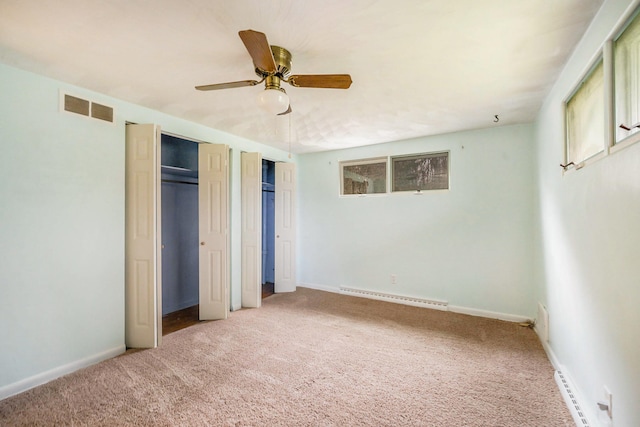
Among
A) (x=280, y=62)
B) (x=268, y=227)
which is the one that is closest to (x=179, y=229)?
(x=268, y=227)

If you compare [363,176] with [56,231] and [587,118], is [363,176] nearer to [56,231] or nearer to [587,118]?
[587,118]

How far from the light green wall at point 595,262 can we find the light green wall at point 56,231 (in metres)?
3.63

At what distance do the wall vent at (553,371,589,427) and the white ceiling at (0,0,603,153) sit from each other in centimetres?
233

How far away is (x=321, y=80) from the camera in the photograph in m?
1.80

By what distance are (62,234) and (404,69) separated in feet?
10.1

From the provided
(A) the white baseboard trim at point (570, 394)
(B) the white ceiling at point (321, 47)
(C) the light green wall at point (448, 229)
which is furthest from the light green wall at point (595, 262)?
(C) the light green wall at point (448, 229)

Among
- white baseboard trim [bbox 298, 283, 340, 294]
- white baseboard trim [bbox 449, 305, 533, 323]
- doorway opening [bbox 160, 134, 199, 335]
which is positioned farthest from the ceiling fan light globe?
white baseboard trim [bbox 298, 283, 340, 294]

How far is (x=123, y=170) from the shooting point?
271cm

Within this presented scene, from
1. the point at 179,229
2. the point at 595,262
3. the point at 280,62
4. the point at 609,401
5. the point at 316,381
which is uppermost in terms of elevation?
the point at 280,62

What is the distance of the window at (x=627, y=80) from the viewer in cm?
119

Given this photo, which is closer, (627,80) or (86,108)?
(627,80)

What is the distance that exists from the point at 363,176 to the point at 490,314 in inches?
102

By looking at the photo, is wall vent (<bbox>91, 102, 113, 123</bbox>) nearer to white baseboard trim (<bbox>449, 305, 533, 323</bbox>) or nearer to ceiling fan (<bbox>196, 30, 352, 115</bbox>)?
ceiling fan (<bbox>196, 30, 352, 115</bbox>)

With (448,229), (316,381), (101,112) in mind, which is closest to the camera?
(316,381)
